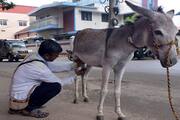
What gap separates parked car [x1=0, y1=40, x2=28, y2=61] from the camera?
30.8 metres

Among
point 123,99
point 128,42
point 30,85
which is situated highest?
point 128,42

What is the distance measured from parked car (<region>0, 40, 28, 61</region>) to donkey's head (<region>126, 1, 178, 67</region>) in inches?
1015

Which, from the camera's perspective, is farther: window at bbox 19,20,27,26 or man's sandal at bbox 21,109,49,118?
window at bbox 19,20,27,26

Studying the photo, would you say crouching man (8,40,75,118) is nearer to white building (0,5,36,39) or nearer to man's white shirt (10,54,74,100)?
man's white shirt (10,54,74,100)

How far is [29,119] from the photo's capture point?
6.42m

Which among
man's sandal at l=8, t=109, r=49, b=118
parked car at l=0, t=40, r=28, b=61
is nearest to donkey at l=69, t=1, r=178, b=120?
man's sandal at l=8, t=109, r=49, b=118

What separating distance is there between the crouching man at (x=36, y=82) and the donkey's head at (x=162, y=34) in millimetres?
1602

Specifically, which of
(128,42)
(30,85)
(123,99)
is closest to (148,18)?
(128,42)

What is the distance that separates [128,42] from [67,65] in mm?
1263

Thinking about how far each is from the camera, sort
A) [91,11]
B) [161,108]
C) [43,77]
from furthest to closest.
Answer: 1. [91,11]
2. [161,108]
3. [43,77]

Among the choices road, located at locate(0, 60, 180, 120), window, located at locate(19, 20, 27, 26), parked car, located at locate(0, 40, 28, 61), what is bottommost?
parked car, located at locate(0, 40, 28, 61)

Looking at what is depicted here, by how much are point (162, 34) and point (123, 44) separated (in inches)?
37.8

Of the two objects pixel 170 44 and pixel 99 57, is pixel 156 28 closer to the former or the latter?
pixel 170 44

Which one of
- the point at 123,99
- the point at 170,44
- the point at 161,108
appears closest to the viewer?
the point at 170,44
